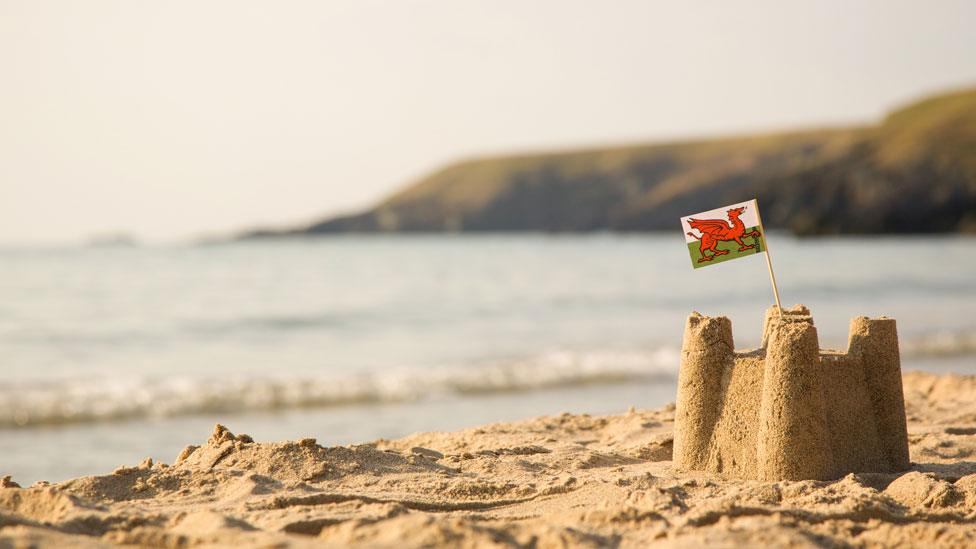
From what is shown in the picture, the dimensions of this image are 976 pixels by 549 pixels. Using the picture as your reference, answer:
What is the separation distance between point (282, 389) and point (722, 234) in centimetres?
869

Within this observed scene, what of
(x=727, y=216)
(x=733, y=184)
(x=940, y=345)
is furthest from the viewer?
(x=733, y=184)

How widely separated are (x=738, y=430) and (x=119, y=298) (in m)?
23.3

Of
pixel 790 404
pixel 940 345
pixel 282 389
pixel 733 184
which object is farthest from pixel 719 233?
pixel 733 184

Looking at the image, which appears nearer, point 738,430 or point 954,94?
point 738,430

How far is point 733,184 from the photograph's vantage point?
103125mm

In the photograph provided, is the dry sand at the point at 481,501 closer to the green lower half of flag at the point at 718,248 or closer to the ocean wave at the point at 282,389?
the green lower half of flag at the point at 718,248

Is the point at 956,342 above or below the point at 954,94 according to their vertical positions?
below

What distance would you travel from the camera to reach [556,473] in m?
5.61

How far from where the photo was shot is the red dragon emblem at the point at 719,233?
18.4 ft

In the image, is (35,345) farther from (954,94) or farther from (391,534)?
(954,94)

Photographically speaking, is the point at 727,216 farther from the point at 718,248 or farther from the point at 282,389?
the point at 282,389

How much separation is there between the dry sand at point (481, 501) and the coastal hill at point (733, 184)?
68.7 metres

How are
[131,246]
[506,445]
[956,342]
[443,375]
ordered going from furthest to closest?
[131,246] < [956,342] < [443,375] < [506,445]

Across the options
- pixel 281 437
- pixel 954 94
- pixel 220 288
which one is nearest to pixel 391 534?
pixel 281 437
